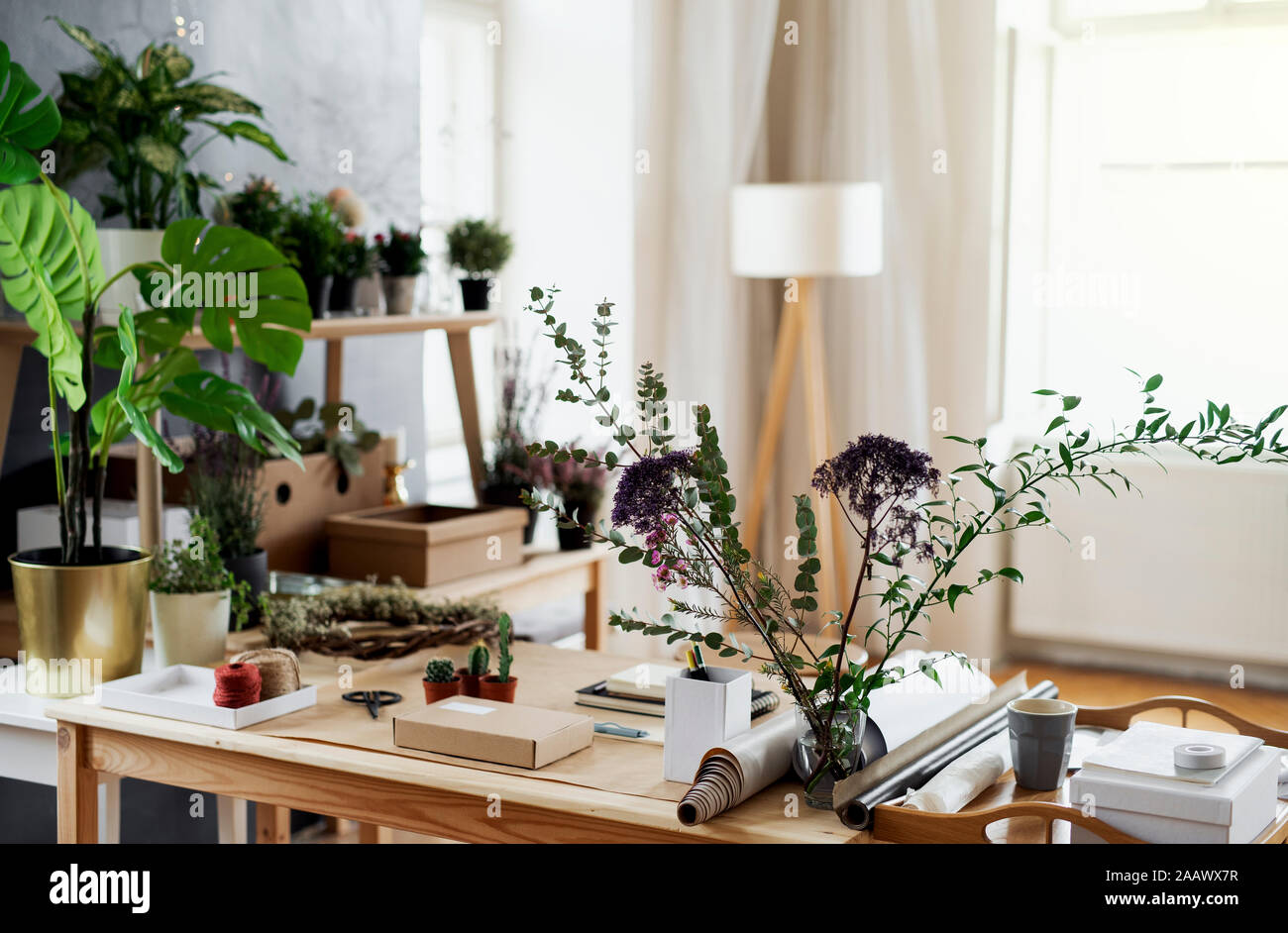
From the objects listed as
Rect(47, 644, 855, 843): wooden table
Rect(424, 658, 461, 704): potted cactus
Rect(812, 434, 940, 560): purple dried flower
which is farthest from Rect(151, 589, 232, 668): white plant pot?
Rect(812, 434, 940, 560): purple dried flower

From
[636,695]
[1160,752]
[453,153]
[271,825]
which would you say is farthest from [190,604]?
[453,153]

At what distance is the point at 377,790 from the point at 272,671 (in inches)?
12.0

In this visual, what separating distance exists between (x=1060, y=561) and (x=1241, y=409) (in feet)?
2.72

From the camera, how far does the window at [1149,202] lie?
16.2ft

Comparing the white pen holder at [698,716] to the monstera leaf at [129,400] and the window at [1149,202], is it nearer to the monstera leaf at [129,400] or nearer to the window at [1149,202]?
the monstera leaf at [129,400]

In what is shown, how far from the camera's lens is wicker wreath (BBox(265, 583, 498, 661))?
2.38 m

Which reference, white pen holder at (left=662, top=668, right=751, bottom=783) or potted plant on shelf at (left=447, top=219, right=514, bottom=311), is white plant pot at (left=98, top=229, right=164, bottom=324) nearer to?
potted plant on shelf at (left=447, top=219, right=514, bottom=311)

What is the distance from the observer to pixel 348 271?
3217 mm

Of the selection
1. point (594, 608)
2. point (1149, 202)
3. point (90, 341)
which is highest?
point (1149, 202)

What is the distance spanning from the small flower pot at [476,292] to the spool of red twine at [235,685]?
1835 mm

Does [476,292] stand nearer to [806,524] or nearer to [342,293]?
[342,293]

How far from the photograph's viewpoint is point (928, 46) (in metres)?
4.83

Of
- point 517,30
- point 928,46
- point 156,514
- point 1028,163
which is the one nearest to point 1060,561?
point 1028,163
